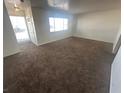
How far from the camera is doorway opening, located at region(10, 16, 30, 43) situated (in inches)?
227

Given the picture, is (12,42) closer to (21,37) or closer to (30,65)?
(30,65)

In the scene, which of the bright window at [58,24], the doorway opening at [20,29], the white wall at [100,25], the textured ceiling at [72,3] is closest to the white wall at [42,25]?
the bright window at [58,24]

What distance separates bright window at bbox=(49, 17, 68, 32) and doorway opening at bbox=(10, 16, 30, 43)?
186 centimetres

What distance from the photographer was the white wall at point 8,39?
10.9 ft

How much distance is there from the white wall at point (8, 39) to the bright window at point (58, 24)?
2.73 metres

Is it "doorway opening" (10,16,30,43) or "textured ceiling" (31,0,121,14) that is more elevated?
"textured ceiling" (31,0,121,14)

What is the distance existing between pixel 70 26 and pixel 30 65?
591 cm

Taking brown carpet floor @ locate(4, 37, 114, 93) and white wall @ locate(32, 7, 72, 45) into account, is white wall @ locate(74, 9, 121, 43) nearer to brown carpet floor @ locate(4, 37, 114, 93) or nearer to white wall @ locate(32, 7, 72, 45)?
white wall @ locate(32, 7, 72, 45)

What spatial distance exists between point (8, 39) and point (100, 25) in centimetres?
598

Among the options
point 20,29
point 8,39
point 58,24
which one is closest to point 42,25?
point 58,24

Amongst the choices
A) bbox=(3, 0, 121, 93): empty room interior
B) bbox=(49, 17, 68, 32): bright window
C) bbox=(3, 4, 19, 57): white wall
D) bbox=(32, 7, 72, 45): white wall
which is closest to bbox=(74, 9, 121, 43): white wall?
bbox=(3, 0, 121, 93): empty room interior

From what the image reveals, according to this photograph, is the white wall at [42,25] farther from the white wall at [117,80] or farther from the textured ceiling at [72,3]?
the white wall at [117,80]

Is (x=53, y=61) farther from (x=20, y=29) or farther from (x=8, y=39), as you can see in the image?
(x=20, y=29)

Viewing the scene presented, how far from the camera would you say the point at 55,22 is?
6.27 m
